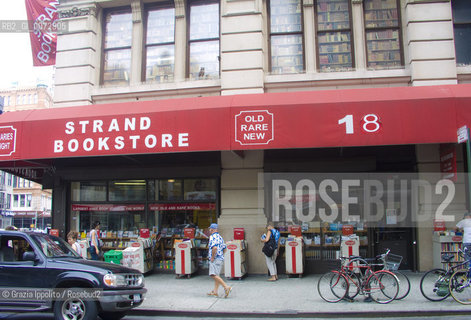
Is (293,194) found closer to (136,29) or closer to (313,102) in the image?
(313,102)

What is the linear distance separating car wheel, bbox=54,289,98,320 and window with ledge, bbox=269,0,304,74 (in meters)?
8.91

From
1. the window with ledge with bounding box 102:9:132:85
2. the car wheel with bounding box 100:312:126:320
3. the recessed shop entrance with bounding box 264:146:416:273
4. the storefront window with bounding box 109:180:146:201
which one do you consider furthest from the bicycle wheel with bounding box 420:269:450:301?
the window with ledge with bounding box 102:9:132:85

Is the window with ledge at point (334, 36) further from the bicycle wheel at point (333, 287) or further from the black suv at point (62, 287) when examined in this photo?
the black suv at point (62, 287)

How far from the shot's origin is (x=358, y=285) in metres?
8.38

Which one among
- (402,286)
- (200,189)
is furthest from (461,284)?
(200,189)

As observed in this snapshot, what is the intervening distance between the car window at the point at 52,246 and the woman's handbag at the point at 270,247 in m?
4.87

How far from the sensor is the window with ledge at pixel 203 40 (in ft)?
44.2

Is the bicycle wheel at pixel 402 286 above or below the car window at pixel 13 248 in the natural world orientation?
below

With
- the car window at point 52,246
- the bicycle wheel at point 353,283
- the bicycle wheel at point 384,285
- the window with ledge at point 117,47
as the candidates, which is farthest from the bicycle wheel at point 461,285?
the window with ledge at point 117,47

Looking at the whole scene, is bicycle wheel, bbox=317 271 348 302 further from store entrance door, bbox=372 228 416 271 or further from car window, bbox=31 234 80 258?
car window, bbox=31 234 80 258

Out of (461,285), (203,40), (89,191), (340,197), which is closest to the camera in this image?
(461,285)

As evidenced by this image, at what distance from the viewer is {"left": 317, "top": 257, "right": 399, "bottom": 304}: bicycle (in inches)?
327

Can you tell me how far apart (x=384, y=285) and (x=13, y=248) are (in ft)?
24.2

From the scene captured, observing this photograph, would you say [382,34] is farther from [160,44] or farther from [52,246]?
[52,246]
